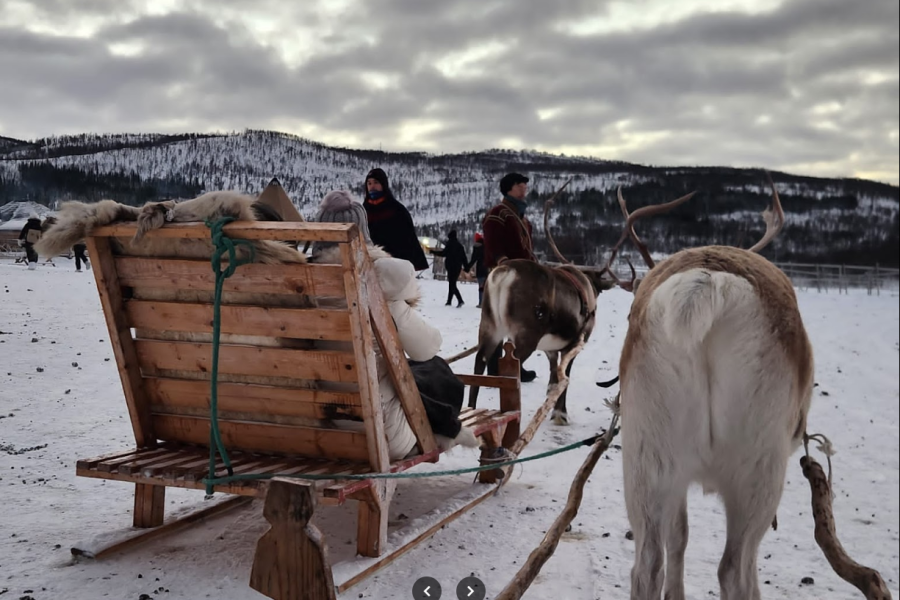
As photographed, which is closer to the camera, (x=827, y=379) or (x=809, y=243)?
(x=809, y=243)

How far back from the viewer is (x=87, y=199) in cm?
245

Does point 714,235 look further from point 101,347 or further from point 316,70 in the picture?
point 101,347

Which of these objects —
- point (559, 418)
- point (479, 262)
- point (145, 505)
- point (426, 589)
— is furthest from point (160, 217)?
point (559, 418)

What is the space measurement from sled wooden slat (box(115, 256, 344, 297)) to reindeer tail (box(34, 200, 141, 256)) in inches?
6.1

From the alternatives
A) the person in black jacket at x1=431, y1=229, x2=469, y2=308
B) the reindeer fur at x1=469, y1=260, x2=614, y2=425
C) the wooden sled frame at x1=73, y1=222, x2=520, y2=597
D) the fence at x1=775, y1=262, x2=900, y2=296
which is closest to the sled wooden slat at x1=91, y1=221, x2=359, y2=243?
the wooden sled frame at x1=73, y1=222, x2=520, y2=597

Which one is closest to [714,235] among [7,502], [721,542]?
[721,542]

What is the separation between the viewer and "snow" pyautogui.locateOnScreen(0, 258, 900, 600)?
2047 mm

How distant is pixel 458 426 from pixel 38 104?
76.5 inches

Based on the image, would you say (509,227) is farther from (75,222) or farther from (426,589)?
(75,222)

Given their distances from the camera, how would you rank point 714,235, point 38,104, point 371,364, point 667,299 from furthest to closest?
point 714,235
point 38,104
point 371,364
point 667,299

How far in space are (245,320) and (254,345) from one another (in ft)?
0.33

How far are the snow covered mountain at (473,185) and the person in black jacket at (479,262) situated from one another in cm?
20

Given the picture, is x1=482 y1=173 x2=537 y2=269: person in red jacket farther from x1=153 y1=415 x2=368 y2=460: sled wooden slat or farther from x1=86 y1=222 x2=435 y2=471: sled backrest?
x1=153 y1=415 x2=368 y2=460: sled wooden slat

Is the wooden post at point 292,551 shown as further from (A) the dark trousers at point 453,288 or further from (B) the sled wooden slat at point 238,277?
(A) the dark trousers at point 453,288
